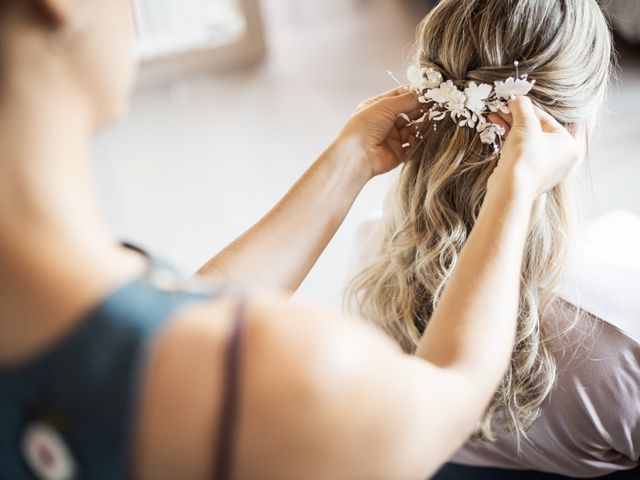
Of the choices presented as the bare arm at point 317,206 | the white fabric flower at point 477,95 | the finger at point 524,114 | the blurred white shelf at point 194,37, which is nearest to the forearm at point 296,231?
the bare arm at point 317,206

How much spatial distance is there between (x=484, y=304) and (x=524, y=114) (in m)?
0.32

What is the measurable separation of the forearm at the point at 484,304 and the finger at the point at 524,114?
0.44 feet

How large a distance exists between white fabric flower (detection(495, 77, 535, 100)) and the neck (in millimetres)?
714

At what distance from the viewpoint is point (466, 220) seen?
1.26 meters

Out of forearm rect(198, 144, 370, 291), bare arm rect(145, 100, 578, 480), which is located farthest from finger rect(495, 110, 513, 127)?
bare arm rect(145, 100, 578, 480)

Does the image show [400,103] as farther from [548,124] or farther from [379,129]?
[548,124]

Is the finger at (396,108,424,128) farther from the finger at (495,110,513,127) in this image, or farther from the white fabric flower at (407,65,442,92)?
the finger at (495,110,513,127)

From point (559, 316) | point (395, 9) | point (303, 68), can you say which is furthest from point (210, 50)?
point (559, 316)

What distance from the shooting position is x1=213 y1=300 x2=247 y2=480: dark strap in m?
0.58

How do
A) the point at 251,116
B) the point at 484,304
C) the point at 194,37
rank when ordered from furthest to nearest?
1. the point at 194,37
2. the point at 251,116
3. the point at 484,304

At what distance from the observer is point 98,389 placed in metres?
0.58

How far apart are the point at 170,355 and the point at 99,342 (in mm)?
55

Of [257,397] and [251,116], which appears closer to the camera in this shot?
[257,397]

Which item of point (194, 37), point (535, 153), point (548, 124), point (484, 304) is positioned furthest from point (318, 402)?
point (194, 37)
